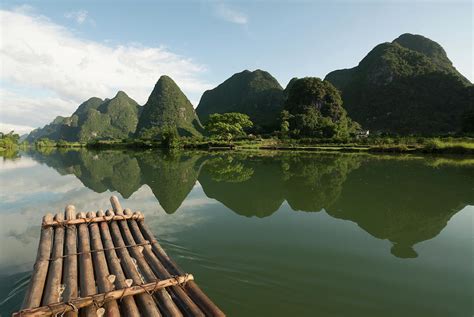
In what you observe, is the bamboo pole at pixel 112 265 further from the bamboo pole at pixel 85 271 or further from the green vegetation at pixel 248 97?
the green vegetation at pixel 248 97

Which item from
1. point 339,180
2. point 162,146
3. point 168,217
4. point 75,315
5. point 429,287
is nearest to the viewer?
point 75,315

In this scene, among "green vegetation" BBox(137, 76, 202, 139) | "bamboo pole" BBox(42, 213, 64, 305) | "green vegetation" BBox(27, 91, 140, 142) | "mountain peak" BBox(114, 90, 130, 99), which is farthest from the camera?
"mountain peak" BBox(114, 90, 130, 99)

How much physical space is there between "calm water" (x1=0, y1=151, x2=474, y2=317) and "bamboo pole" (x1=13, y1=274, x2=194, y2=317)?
3.99 ft

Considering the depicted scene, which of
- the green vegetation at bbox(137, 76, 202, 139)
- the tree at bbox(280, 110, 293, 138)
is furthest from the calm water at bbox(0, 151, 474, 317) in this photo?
the green vegetation at bbox(137, 76, 202, 139)

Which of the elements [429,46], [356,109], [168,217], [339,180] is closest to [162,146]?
[339,180]

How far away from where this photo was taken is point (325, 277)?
485 centimetres

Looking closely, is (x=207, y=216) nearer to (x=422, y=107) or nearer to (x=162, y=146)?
(x=162, y=146)

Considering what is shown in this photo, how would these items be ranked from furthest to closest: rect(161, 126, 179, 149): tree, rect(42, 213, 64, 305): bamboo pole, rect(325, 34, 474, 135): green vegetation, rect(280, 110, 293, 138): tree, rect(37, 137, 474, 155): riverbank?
1. rect(325, 34, 474, 135): green vegetation
2. rect(280, 110, 293, 138): tree
3. rect(161, 126, 179, 149): tree
4. rect(37, 137, 474, 155): riverbank
5. rect(42, 213, 64, 305): bamboo pole

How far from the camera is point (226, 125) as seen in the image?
58.9 metres

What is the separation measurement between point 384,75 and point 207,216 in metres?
105

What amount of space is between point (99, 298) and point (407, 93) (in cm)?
10100

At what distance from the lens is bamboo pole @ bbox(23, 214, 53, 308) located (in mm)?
2771

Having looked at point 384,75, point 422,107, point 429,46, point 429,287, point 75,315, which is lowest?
point 429,287

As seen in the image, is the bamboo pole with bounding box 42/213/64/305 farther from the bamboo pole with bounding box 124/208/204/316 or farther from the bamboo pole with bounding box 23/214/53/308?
the bamboo pole with bounding box 124/208/204/316
